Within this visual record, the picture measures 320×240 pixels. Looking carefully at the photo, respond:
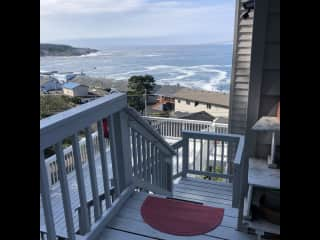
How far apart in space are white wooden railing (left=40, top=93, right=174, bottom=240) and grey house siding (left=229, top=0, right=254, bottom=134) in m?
1.54

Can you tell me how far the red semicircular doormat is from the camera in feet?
6.59

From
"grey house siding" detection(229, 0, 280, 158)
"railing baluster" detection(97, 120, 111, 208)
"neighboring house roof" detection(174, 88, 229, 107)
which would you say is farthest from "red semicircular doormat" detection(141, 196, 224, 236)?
"neighboring house roof" detection(174, 88, 229, 107)

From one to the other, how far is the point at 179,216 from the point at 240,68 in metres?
2.63

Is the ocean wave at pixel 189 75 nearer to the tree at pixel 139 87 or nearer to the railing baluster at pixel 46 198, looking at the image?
the tree at pixel 139 87

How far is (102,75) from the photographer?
305 inches

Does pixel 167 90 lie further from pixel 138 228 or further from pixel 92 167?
pixel 92 167

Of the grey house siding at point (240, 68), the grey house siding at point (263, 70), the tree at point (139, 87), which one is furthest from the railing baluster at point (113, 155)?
the tree at point (139, 87)

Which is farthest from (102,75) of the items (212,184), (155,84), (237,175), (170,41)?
(237,175)

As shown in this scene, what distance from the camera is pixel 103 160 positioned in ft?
5.85

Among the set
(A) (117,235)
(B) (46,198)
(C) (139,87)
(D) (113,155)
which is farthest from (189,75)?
(B) (46,198)

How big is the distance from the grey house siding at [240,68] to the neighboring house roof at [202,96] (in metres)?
5.60

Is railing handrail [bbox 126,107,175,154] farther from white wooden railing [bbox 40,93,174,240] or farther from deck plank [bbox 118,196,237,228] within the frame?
deck plank [bbox 118,196,237,228]
